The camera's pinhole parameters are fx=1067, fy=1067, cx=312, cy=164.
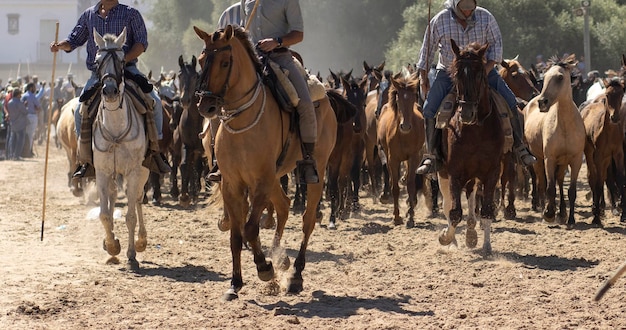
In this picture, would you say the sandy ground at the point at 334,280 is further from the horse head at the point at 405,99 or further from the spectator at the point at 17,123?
the spectator at the point at 17,123

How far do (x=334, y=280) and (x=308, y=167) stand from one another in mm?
1360

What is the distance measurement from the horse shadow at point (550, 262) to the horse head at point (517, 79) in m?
6.38

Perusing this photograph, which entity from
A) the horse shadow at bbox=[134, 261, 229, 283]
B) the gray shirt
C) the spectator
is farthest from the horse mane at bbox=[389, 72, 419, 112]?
the spectator

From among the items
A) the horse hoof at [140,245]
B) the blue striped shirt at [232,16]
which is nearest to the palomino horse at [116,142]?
the horse hoof at [140,245]

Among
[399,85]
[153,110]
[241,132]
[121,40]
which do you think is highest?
[399,85]

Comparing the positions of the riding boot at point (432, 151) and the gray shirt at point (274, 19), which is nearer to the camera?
the gray shirt at point (274, 19)

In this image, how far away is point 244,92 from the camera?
9.48 m

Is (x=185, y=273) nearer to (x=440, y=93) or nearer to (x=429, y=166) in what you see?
(x=429, y=166)

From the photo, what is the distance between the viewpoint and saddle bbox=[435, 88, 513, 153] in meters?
11.8

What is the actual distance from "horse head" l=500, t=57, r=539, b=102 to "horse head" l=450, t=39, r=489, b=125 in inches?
278

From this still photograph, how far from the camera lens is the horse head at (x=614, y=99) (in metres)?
16.4

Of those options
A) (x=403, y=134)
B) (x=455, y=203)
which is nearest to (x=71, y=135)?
(x=403, y=134)

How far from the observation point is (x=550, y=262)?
11.9 metres

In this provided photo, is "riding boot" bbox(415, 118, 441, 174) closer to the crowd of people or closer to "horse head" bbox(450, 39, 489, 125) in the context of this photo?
"horse head" bbox(450, 39, 489, 125)
